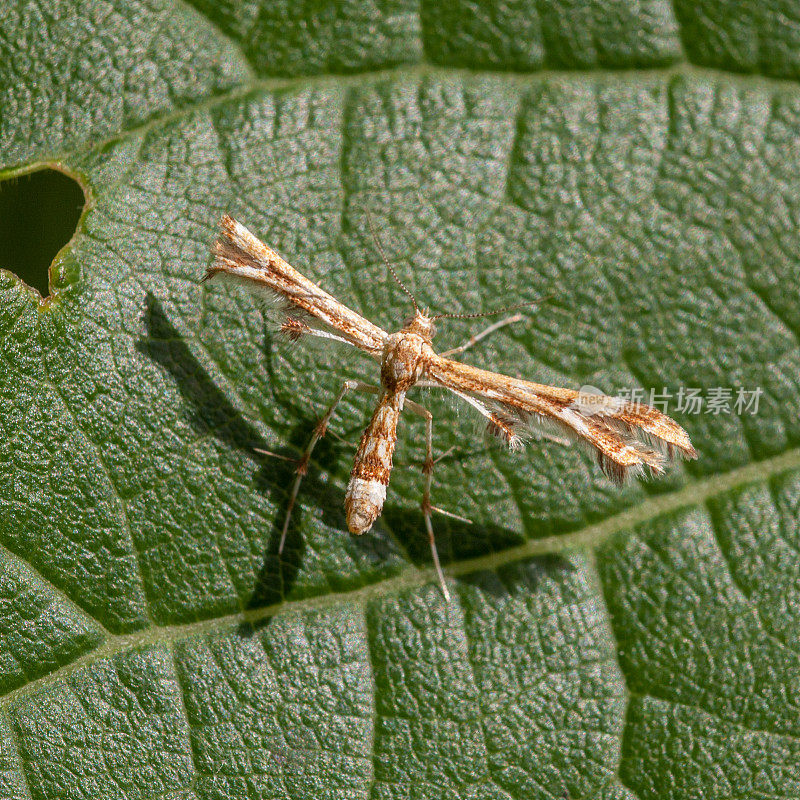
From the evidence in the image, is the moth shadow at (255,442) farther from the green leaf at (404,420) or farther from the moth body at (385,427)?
the moth body at (385,427)

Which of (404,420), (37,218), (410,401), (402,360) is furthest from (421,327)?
(37,218)

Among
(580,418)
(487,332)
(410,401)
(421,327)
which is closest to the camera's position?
(580,418)

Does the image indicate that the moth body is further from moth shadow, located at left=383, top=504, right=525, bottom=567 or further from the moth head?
moth shadow, located at left=383, top=504, right=525, bottom=567

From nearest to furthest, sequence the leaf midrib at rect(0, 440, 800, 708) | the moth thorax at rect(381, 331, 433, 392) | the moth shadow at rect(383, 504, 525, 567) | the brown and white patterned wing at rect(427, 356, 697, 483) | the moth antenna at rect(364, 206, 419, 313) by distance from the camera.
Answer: the leaf midrib at rect(0, 440, 800, 708), the brown and white patterned wing at rect(427, 356, 697, 483), the moth thorax at rect(381, 331, 433, 392), the moth shadow at rect(383, 504, 525, 567), the moth antenna at rect(364, 206, 419, 313)

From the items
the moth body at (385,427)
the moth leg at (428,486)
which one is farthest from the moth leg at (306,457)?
the moth leg at (428,486)

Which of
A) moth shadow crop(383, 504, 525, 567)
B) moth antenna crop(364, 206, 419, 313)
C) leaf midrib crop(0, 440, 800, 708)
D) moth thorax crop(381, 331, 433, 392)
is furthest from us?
moth antenna crop(364, 206, 419, 313)

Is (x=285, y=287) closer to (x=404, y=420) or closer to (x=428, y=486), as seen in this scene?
(x=404, y=420)

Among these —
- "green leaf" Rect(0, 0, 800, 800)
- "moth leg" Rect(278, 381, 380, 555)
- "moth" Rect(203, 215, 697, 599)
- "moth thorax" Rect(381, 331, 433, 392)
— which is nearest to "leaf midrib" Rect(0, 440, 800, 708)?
"green leaf" Rect(0, 0, 800, 800)

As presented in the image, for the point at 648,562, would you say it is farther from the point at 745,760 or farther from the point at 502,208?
the point at 502,208
